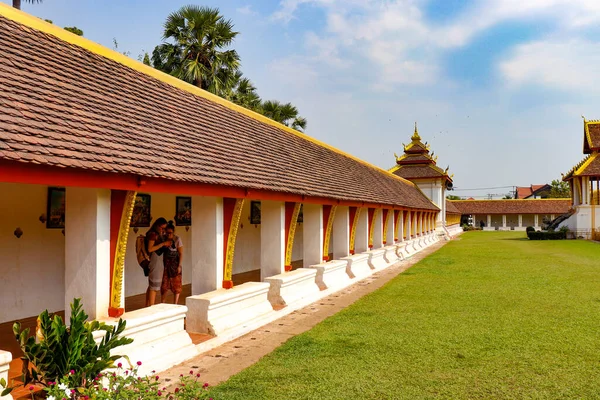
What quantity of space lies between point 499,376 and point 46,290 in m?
6.26

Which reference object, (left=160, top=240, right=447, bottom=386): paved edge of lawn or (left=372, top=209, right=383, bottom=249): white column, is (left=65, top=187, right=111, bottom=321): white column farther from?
(left=372, top=209, right=383, bottom=249): white column

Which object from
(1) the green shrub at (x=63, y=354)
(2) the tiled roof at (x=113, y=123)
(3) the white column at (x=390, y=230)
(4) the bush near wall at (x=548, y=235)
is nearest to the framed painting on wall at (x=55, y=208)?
(2) the tiled roof at (x=113, y=123)

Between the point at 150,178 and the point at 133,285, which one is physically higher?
the point at 150,178

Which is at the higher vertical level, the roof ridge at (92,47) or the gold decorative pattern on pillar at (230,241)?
the roof ridge at (92,47)

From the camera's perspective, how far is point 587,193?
31297mm

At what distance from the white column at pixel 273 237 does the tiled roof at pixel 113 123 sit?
1.91 feet

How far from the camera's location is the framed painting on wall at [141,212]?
27.2ft

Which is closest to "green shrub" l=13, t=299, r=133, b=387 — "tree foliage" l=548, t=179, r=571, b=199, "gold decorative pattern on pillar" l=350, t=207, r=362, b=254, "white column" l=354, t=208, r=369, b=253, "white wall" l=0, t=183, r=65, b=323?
"white wall" l=0, t=183, r=65, b=323

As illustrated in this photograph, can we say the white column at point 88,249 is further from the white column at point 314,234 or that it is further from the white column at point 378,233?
the white column at point 378,233

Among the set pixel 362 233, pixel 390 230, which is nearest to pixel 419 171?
pixel 390 230

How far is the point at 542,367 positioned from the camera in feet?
16.6

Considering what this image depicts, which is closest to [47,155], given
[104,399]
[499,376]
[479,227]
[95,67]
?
[104,399]

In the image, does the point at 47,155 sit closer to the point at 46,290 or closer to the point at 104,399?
the point at 104,399

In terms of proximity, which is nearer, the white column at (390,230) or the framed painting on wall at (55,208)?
the framed painting on wall at (55,208)
